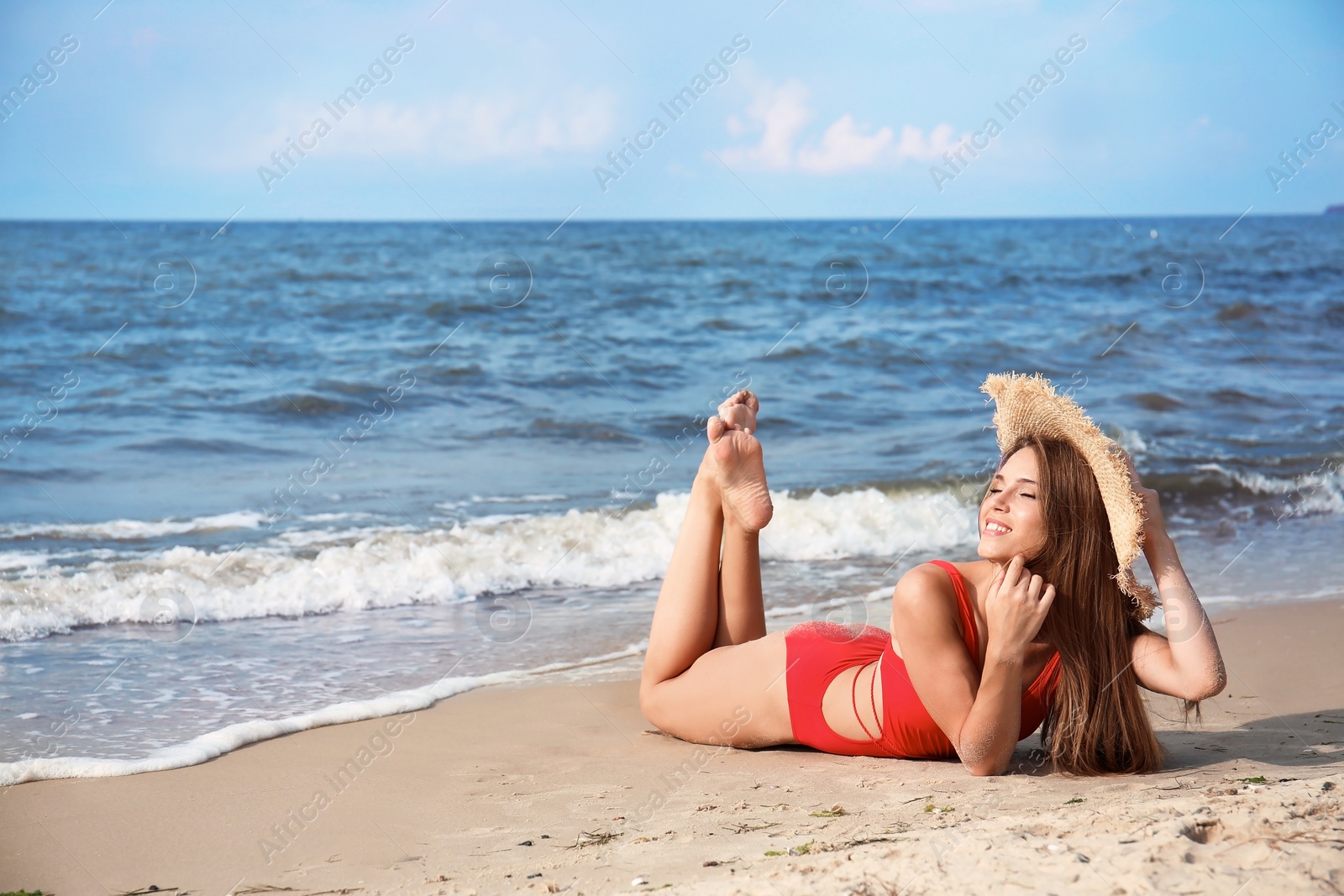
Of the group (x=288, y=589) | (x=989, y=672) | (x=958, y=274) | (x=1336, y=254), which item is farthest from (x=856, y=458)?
(x=1336, y=254)

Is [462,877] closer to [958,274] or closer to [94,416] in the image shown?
[94,416]

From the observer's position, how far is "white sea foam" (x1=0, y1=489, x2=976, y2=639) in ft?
18.4

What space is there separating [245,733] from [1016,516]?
2852 millimetres

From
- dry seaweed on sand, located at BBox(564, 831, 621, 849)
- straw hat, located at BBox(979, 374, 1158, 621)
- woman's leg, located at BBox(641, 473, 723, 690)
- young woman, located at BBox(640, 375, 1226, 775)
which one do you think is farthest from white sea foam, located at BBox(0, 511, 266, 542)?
straw hat, located at BBox(979, 374, 1158, 621)

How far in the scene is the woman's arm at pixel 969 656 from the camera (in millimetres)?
2895

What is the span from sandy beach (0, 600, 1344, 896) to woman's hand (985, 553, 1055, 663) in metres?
0.45

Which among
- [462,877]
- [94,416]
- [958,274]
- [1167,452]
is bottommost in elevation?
[462,877]

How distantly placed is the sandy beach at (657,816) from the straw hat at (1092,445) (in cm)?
62

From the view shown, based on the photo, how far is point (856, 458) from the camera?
32.2ft

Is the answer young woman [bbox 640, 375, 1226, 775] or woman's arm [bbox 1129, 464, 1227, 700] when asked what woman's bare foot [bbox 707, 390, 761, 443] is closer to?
young woman [bbox 640, 375, 1226, 775]

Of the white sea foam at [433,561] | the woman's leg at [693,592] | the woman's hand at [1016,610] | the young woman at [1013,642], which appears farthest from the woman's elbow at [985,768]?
the white sea foam at [433,561]

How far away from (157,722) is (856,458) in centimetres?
699

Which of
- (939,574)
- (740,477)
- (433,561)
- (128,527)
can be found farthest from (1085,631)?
(128,527)

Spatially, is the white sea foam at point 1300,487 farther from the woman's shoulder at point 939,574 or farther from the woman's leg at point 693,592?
the woman's leg at point 693,592
